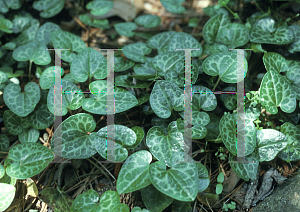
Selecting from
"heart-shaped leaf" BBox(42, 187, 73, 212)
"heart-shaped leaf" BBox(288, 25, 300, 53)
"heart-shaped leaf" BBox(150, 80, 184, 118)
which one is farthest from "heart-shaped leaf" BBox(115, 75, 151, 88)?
"heart-shaped leaf" BBox(288, 25, 300, 53)

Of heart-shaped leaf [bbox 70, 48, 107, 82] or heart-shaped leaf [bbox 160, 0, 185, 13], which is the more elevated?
heart-shaped leaf [bbox 160, 0, 185, 13]

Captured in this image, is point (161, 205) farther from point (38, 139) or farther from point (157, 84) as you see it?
point (38, 139)

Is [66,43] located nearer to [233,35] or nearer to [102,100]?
[102,100]

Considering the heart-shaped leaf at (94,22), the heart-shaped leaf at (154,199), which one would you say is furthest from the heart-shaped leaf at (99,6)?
the heart-shaped leaf at (154,199)

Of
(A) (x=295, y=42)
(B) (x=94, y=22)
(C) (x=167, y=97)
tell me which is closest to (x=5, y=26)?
(B) (x=94, y=22)

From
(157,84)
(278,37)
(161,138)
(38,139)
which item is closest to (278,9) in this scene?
(278,37)

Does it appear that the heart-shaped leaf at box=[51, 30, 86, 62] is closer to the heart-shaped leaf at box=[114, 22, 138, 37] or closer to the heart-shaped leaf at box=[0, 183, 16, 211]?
the heart-shaped leaf at box=[114, 22, 138, 37]

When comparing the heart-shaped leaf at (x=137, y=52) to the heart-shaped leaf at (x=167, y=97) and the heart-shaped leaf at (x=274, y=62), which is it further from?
the heart-shaped leaf at (x=274, y=62)
